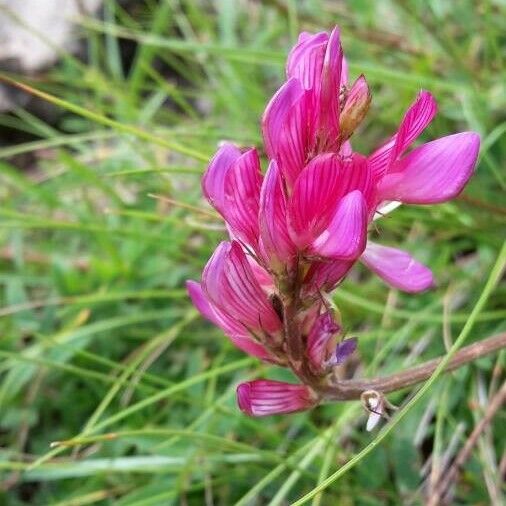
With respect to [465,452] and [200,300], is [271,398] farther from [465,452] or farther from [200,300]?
[465,452]

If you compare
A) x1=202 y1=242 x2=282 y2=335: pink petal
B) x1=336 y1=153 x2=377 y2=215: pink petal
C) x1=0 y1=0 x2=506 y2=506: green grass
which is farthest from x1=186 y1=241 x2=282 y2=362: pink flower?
x1=0 y1=0 x2=506 y2=506: green grass

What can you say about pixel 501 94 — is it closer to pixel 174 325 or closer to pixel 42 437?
pixel 174 325

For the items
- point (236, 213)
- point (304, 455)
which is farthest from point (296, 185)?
point (304, 455)

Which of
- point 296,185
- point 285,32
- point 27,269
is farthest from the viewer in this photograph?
point 285,32

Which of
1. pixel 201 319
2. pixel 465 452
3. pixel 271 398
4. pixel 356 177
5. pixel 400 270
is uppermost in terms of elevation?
pixel 356 177

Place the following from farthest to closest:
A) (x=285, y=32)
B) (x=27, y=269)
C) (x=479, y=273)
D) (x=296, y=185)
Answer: (x=285, y=32) → (x=27, y=269) → (x=479, y=273) → (x=296, y=185)

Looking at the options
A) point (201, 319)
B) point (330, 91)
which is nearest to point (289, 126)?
point (330, 91)
